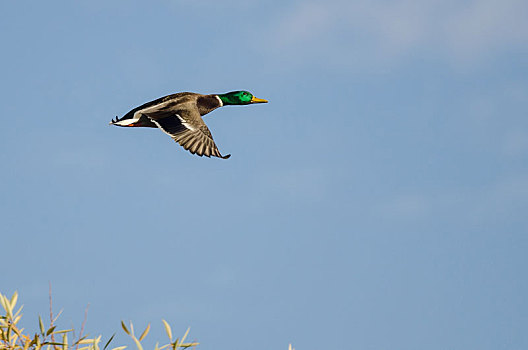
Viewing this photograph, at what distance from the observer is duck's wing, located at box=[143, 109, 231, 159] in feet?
41.0

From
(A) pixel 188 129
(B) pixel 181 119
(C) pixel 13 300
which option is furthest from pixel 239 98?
(C) pixel 13 300

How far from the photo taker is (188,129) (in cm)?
1286

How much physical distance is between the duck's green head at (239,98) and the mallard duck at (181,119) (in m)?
0.84

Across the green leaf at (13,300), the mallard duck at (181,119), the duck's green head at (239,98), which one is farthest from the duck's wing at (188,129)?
the green leaf at (13,300)

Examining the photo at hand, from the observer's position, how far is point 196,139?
12688mm

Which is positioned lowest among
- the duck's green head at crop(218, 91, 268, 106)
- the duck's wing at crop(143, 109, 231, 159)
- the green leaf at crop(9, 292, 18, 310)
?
the green leaf at crop(9, 292, 18, 310)

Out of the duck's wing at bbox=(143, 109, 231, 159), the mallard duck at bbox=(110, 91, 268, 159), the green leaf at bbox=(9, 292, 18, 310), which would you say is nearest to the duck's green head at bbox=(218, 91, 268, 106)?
the mallard duck at bbox=(110, 91, 268, 159)

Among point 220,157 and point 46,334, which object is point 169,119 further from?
point 46,334

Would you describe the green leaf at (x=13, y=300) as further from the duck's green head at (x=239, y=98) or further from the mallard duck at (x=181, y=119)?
the duck's green head at (x=239, y=98)

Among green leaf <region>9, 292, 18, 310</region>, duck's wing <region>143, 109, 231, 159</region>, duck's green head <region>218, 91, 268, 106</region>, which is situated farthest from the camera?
duck's green head <region>218, 91, 268, 106</region>

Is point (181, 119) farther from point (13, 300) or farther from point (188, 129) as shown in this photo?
point (13, 300)

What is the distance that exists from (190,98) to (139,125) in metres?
1.19

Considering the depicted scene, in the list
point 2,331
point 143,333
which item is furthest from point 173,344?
point 2,331

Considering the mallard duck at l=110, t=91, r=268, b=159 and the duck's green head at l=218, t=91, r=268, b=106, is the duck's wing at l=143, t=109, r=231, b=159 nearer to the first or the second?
the mallard duck at l=110, t=91, r=268, b=159
